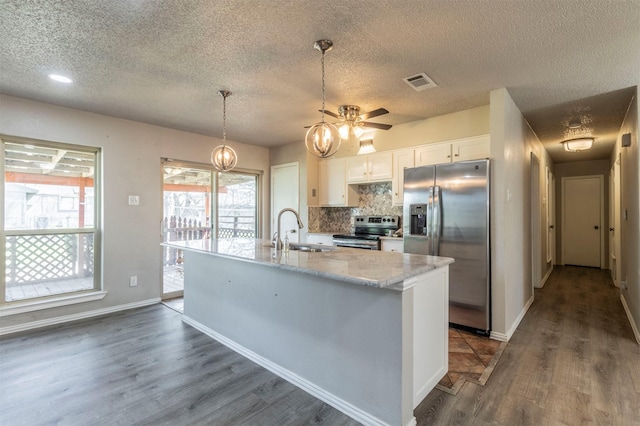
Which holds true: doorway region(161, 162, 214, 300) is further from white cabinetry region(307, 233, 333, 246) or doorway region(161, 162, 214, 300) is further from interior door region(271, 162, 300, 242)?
white cabinetry region(307, 233, 333, 246)

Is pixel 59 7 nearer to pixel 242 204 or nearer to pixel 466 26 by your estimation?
pixel 466 26

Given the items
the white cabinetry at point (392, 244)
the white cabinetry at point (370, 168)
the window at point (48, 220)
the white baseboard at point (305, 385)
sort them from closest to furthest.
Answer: the white baseboard at point (305, 385)
the window at point (48, 220)
the white cabinetry at point (392, 244)
the white cabinetry at point (370, 168)

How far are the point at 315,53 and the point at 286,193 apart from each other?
3.19 m

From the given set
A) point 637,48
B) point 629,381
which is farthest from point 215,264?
point 637,48

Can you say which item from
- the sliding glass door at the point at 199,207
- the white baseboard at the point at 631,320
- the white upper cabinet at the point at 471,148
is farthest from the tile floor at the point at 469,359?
the sliding glass door at the point at 199,207

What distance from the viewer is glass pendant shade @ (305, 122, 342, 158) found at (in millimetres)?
2486

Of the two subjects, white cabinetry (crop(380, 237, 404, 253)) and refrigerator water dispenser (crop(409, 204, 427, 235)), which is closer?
refrigerator water dispenser (crop(409, 204, 427, 235))

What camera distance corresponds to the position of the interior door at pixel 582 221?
6.61 metres

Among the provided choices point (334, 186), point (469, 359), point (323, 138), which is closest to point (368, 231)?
point (334, 186)

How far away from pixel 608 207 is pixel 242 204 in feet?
24.2

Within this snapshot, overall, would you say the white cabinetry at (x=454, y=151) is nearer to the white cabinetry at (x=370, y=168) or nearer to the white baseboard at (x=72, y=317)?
the white cabinetry at (x=370, y=168)

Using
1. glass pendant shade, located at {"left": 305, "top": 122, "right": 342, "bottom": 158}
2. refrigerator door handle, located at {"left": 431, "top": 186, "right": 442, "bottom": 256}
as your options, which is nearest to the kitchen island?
glass pendant shade, located at {"left": 305, "top": 122, "right": 342, "bottom": 158}

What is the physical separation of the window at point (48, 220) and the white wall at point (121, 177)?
0.17 m

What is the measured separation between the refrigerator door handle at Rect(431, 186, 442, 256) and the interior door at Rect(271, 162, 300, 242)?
2.40m
